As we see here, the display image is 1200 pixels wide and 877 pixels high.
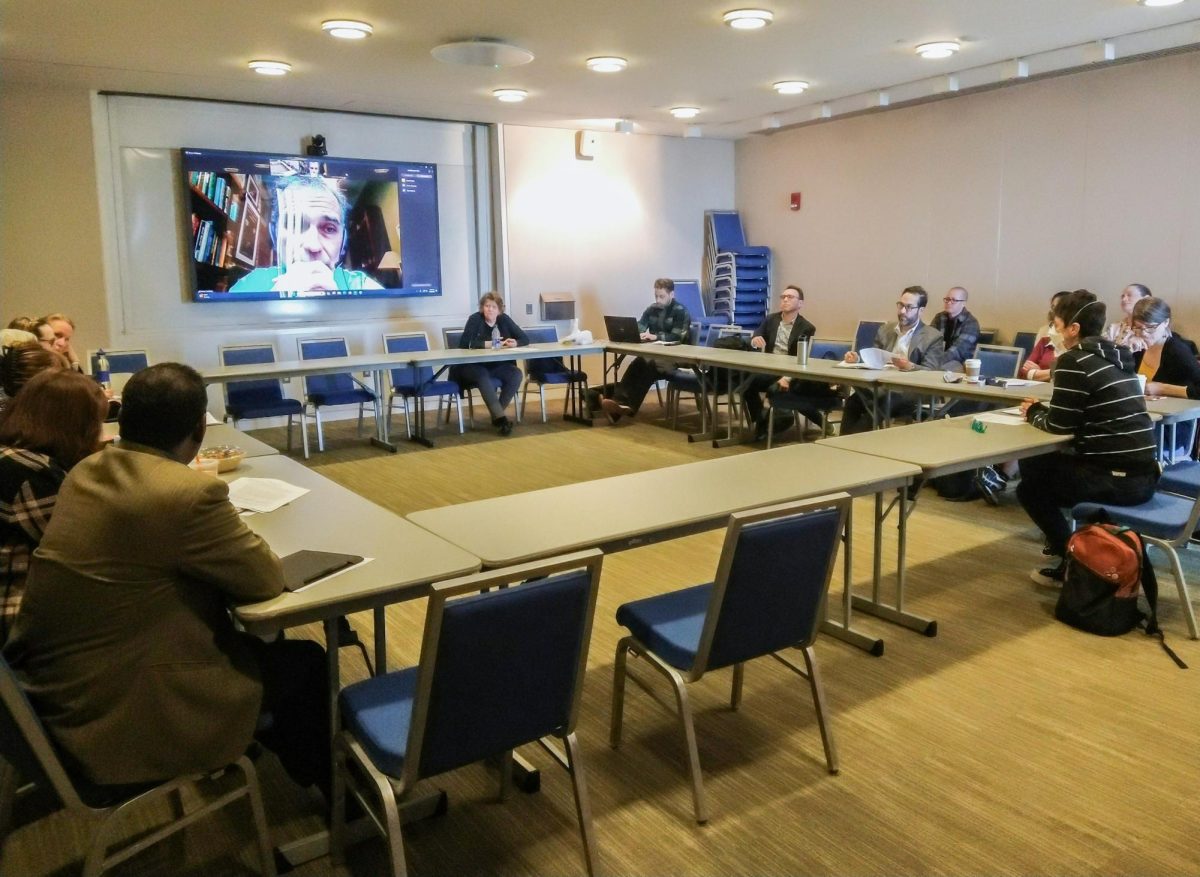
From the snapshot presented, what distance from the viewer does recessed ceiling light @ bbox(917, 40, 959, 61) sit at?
5.87 m

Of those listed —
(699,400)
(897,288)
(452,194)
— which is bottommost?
(699,400)

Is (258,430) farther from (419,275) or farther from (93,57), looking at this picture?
(93,57)

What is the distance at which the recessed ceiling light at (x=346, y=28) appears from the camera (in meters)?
5.04

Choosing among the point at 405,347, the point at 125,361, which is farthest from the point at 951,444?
the point at 125,361

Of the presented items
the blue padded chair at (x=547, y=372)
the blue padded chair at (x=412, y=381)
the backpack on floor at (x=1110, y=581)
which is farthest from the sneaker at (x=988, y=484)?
the blue padded chair at (x=412, y=381)

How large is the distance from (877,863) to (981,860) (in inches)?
9.6

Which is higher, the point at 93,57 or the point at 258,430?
the point at 93,57

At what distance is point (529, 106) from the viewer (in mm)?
7770

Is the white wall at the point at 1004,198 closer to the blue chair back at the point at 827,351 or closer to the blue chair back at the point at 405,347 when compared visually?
the blue chair back at the point at 827,351

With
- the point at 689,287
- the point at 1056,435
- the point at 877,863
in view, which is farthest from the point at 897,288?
the point at 877,863

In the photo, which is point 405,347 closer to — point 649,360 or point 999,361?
point 649,360

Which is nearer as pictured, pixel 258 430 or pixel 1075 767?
pixel 1075 767

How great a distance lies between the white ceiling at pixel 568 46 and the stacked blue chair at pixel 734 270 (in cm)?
209

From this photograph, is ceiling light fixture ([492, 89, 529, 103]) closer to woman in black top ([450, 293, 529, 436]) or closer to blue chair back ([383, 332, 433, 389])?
woman in black top ([450, 293, 529, 436])
